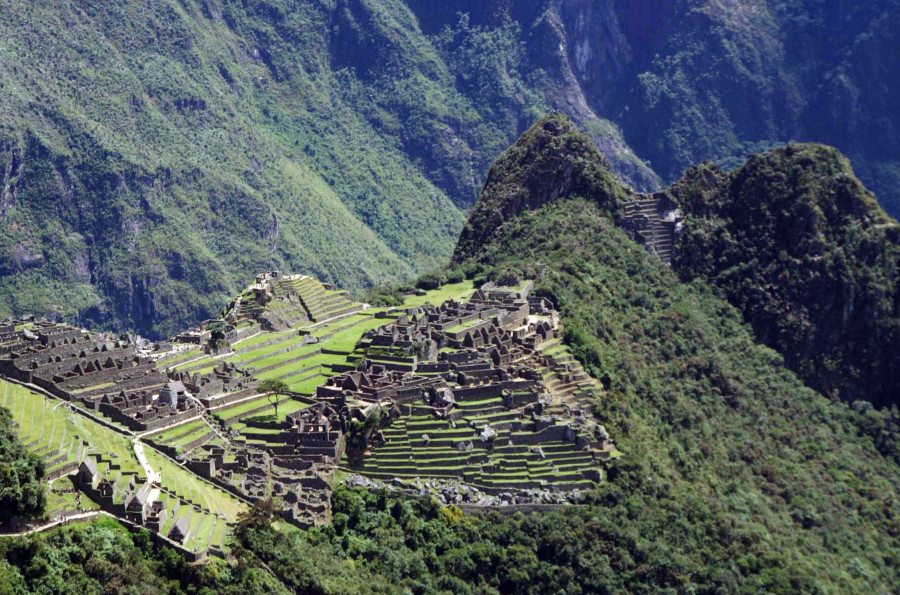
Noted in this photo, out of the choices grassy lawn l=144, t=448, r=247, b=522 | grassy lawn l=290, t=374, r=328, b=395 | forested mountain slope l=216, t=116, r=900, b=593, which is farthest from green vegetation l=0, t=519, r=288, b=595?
grassy lawn l=290, t=374, r=328, b=395

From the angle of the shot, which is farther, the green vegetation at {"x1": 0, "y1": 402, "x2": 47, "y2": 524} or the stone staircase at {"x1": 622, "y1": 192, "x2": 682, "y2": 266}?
the stone staircase at {"x1": 622, "y1": 192, "x2": 682, "y2": 266}

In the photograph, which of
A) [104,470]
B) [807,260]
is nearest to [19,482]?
[104,470]

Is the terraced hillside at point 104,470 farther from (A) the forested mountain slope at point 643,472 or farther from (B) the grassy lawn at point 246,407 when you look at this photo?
(B) the grassy lawn at point 246,407

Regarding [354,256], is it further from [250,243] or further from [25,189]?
[25,189]

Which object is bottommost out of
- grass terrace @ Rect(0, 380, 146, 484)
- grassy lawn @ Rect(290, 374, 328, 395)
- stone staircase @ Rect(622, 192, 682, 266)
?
grassy lawn @ Rect(290, 374, 328, 395)

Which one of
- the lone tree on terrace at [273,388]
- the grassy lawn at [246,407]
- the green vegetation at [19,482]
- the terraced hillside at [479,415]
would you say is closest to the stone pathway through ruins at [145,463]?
the green vegetation at [19,482]

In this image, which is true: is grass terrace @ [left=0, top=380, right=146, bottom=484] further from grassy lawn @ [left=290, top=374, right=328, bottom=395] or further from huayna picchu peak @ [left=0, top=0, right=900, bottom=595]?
grassy lawn @ [left=290, top=374, right=328, bottom=395]

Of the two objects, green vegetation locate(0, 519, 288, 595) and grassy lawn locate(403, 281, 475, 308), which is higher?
grassy lawn locate(403, 281, 475, 308)

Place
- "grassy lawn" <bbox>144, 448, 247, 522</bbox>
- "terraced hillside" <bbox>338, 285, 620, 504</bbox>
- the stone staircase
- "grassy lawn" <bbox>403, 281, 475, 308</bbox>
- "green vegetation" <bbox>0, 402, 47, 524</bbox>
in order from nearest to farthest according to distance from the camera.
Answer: "green vegetation" <bbox>0, 402, 47, 524</bbox>
"grassy lawn" <bbox>144, 448, 247, 522</bbox>
"terraced hillside" <bbox>338, 285, 620, 504</bbox>
"grassy lawn" <bbox>403, 281, 475, 308</bbox>
the stone staircase

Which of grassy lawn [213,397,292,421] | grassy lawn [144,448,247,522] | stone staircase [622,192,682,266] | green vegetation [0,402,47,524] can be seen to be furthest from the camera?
stone staircase [622,192,682,266]

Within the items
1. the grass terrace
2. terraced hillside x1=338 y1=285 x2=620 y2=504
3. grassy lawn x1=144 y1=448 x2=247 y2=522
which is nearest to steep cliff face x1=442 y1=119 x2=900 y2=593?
terraced hillside x1=338 y1=285 x2=620 y2=504
